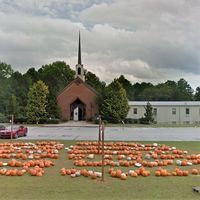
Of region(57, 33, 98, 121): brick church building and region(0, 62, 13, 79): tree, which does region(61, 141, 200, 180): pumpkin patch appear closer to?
region(57, 33, 98, 121): brick church building

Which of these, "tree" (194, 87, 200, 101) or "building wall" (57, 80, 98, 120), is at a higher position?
"tree" (194, 87, 200, 101)

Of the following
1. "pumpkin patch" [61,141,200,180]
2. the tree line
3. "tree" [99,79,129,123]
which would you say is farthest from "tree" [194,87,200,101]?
"pumpkin patch" [61,141,200,180]

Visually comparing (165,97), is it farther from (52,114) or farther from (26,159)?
(26,159)

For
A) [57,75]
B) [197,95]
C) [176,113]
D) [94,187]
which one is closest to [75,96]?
[176,113]

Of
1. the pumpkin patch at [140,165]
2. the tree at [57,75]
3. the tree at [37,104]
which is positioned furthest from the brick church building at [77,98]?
the pumpkin patch at [140,165]

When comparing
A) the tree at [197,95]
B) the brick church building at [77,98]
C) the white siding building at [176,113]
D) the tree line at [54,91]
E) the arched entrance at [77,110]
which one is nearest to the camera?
the tree line at [54,91]

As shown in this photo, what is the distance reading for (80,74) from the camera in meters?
77.2

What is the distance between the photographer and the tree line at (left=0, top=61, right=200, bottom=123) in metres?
62.4

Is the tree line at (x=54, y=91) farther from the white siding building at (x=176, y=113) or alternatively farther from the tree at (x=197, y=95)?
the white siding building at (x=176, y=113)

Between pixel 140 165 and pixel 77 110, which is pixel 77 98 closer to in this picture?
pixel 77 110

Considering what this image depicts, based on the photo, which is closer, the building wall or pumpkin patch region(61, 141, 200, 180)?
pumpkin patch region(61, 141, 200, 180)

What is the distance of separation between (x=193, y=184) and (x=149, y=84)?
416 ft

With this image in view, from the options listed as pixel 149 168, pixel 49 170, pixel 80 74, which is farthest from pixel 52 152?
pixel 80 74

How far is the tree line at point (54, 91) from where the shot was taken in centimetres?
6238
